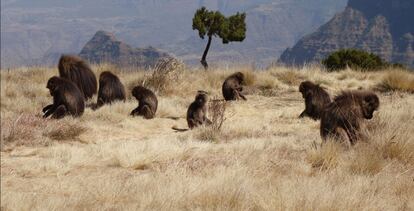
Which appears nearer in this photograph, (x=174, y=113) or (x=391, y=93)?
(x=174, y=113)

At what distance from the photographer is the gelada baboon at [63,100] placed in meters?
12.0

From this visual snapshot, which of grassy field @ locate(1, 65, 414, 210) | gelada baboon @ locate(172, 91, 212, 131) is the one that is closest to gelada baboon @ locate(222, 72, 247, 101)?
grassy field @ locate(1, 65, 414, 210)

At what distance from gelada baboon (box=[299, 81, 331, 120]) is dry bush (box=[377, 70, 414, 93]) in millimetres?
6044

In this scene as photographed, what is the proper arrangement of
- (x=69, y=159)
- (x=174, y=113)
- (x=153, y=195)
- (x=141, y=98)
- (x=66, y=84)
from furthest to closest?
1. (x=174, y=113)
2. (x=141, y=98)
3. (x=66, y=84)
4. (x=69, y=159)
5. (x=153, y=195)

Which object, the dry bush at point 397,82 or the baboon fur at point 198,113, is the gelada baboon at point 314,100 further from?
the dry bush at point 397,82

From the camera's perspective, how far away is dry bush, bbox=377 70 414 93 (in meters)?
18.6

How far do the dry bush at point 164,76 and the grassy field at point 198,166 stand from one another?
3.80m

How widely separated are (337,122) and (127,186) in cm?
364

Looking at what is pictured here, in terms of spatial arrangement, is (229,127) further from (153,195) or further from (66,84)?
(153,195)

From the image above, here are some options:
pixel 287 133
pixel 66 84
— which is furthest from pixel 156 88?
pixel 287 133

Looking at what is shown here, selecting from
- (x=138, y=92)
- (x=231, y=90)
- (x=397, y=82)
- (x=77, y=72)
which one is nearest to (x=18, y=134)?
(x=138, y=92)

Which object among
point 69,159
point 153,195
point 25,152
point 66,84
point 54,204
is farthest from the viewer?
point 66,84

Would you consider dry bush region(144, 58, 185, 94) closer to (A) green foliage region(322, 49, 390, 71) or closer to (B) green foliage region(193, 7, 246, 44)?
(B) green foliage region(193, 7, 246, 44)

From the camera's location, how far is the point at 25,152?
27.8ft
